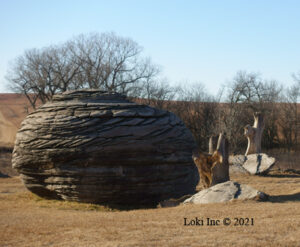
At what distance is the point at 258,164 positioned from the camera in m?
18.8

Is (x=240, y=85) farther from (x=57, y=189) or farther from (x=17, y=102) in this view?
(x=17, y=102)

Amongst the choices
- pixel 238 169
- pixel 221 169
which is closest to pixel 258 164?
pixel 238 169

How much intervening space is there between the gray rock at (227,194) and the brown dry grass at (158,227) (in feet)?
0.78

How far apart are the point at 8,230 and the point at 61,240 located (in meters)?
1.31

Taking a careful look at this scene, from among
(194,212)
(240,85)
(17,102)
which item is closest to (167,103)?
(240,85)

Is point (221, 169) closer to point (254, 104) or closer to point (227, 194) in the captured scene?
point (227, 194)

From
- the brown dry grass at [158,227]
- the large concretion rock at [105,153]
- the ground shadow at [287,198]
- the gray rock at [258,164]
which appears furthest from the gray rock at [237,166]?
the brown dry grass at [158,227]

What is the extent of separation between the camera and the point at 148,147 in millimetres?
9922

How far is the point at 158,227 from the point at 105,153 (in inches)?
138

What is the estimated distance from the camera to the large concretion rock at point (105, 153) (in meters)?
9.82

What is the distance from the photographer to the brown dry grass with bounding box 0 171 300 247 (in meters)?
5.68

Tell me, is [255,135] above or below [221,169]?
above

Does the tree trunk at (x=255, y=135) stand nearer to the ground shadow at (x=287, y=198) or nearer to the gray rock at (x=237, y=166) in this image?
the gray rock at (x=237, y=166)

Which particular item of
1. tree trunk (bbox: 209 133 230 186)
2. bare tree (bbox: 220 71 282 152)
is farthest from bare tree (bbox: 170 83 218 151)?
tree trunk (bbox: 209 133 230 186)
